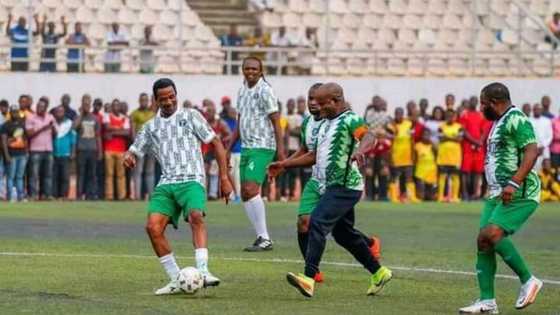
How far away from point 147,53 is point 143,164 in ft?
14.6

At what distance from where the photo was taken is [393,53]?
3803cm

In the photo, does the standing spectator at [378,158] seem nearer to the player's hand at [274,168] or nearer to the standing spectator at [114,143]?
the standing spectator at [114,143]

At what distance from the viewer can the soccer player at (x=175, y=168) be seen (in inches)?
556

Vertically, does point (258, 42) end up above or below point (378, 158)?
above

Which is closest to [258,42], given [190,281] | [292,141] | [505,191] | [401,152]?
[292,141]

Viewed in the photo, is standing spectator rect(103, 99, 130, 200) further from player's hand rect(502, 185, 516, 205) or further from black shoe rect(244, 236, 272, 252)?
player's hand rect(502, 185, 516, 205)

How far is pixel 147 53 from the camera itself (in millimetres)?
35656

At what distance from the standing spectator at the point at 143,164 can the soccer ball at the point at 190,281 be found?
17.9 m

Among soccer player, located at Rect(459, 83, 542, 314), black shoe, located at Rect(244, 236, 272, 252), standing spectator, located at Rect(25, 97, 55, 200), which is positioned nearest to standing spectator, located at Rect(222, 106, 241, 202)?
standing spectator, located at Rect(25, 97, 55, 200)

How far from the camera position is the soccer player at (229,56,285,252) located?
19141 millimetres

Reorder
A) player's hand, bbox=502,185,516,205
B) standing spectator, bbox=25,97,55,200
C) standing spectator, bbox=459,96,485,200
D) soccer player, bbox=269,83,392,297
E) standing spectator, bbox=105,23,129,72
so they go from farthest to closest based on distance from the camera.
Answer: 1. standing spectator, bbox=105,23,129,72
2. standing spectator, bbox=459,96,485,200
3. standing spectator, bbox=25,97,55,200
4. soccer player, bbox=269,83,392,297
5. player's hand, bbox=502,185,516,205

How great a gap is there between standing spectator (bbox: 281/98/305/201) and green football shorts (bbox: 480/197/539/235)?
1943cm

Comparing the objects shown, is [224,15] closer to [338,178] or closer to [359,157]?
[338,178]

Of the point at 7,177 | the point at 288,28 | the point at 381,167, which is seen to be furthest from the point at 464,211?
the point at 288,28
